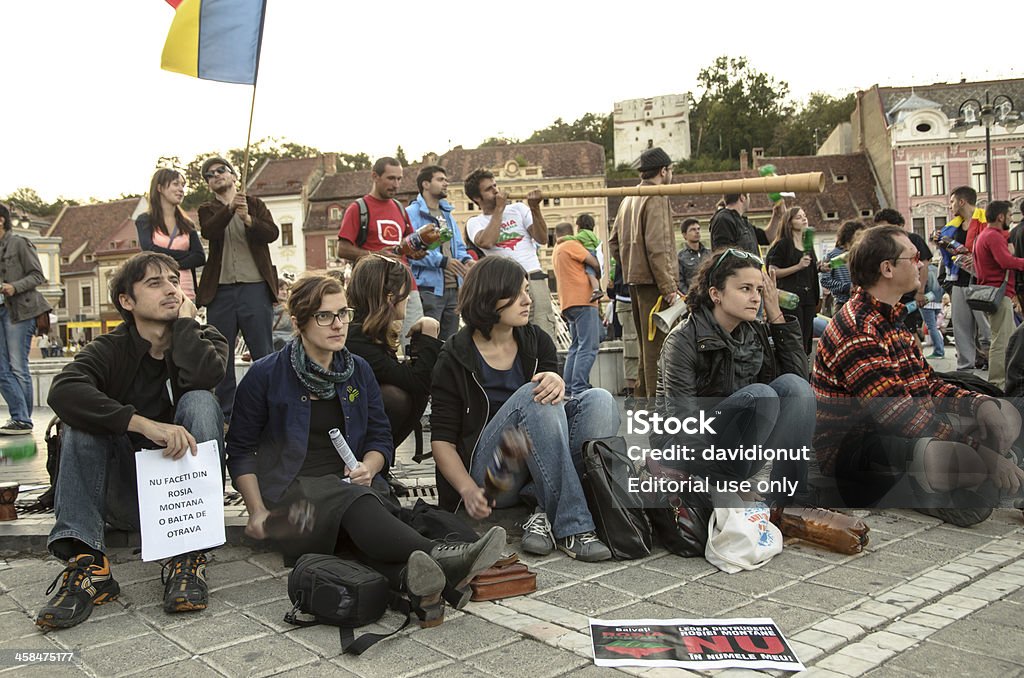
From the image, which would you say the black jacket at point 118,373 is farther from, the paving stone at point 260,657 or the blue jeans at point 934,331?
the blue jeans at point 934,331

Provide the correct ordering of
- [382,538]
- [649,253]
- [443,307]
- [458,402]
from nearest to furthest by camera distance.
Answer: [382,538]
[458,402]
[649,253]
[443,307]

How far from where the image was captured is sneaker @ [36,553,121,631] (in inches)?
130

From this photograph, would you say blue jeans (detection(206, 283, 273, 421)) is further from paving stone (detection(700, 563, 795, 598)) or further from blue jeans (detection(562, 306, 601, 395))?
paving stone (detection(700, 563, 795, 598))

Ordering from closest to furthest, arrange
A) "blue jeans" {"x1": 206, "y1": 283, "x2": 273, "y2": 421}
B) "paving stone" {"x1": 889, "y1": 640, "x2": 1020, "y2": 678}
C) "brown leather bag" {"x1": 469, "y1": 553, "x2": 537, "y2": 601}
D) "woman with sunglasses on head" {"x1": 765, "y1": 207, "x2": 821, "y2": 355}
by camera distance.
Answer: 1. "paving stone" {"x1": 889, "y1": 640, "x2": 1020, "y2": 678}
2. "brown leather bag" {"x1": 469, "y1": 553, "x2": 537, "y2": 601}
3. "blue jeans" {"x1": 206, "y1": 283, "x2": 273, "y2": 421}
4. "woman with sunglasses on head" {"x1": 765, "y1": 207, "x2": 821, "y2": 355}

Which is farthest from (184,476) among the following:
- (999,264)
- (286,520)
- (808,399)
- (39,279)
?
(999,264)

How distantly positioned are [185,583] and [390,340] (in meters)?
1.85

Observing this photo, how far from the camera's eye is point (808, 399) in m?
4.61

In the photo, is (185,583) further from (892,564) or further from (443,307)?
(443,307)

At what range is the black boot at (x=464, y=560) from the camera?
3.33m

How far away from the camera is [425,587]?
127 inches

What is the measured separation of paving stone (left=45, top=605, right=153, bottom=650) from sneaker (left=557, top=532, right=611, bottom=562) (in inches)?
71.7

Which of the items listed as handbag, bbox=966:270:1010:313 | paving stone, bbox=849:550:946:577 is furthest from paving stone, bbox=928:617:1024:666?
handbag, bbox=966:270:1010:313

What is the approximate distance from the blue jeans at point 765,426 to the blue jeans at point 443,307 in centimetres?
329

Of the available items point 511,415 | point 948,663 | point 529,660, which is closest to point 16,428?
point 511,415
